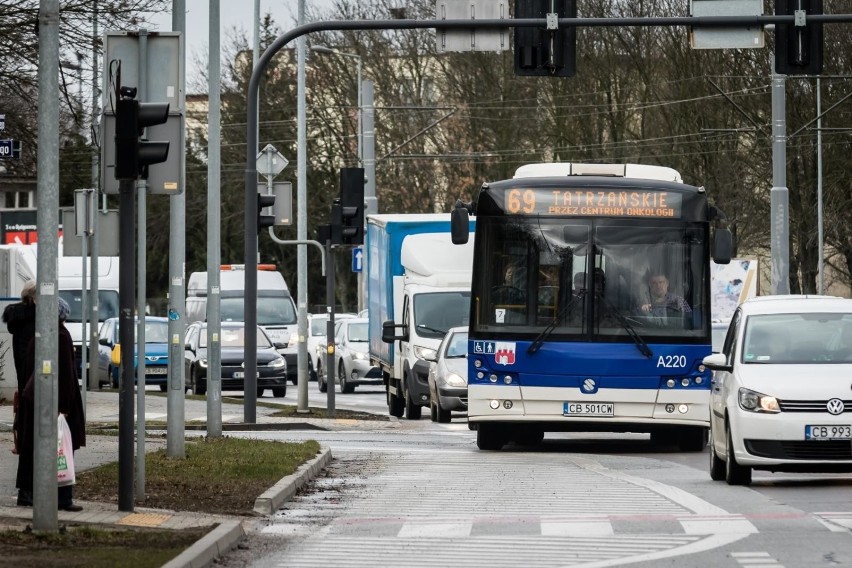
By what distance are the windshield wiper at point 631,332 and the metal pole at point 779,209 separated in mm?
13036

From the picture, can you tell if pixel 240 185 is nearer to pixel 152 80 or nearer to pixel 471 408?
pixel 471 408

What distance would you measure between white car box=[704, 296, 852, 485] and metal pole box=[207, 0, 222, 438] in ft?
21.8

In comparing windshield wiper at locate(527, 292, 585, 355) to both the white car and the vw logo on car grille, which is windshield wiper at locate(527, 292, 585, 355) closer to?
the white car

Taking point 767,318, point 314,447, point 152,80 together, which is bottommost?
point 314,447

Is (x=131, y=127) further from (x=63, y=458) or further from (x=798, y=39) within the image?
(x=798, y=39)

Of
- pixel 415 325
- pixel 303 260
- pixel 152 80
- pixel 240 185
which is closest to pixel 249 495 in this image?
pixel 152 80

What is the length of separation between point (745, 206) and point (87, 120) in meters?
27.6

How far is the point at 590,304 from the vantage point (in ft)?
69.2

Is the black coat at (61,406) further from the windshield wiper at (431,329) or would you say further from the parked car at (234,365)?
the parked car at (234,365)

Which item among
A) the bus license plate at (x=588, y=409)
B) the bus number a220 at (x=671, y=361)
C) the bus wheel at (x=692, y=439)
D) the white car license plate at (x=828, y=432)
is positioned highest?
the bus number a220 at (x=671, y=361)

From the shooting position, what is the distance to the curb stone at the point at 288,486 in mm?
14078

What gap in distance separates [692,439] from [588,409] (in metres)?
1.71

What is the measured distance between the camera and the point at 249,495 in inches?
581

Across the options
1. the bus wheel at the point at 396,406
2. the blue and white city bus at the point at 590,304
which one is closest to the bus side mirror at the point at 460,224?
the blue and white city bus at the point at 590,304
